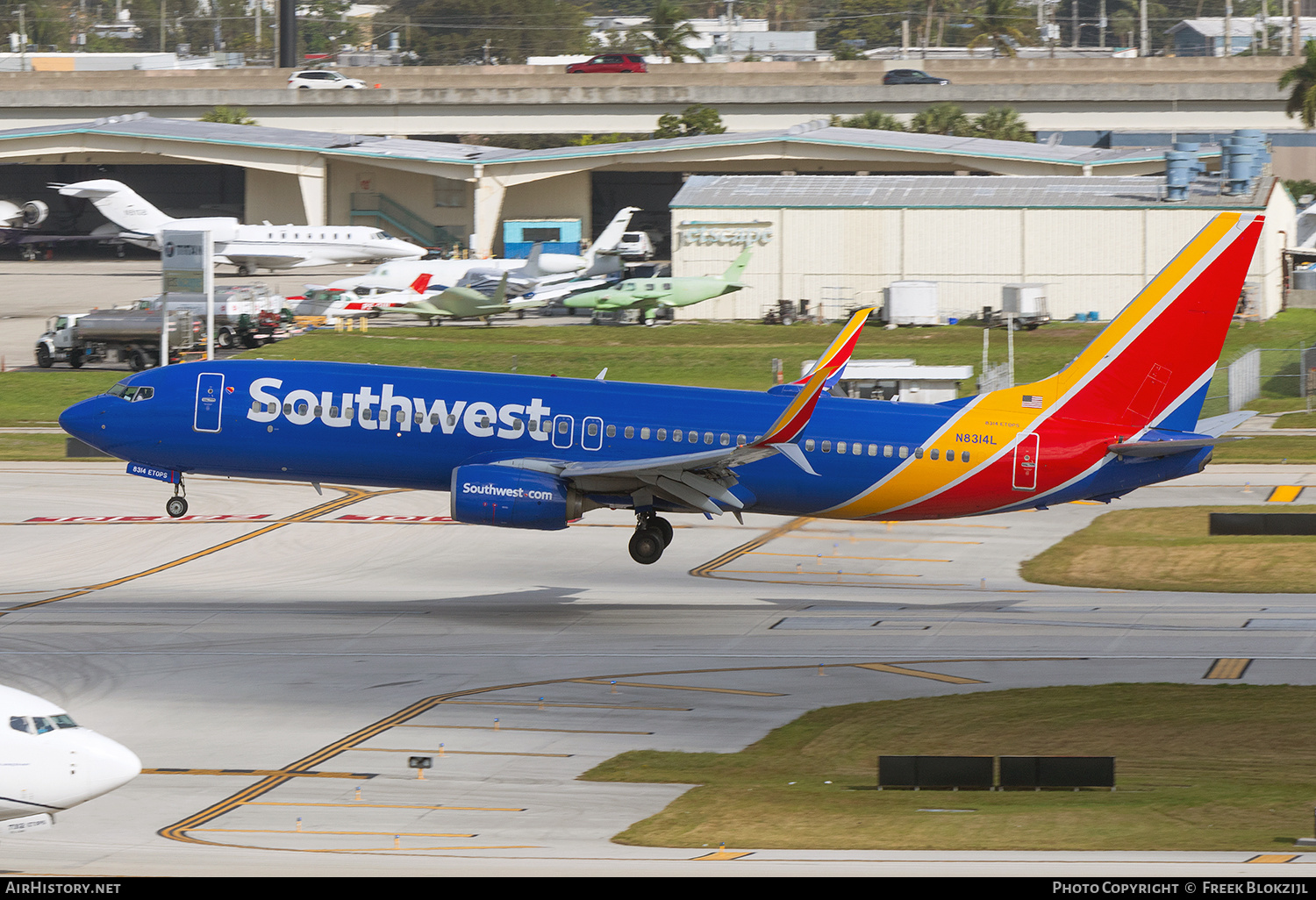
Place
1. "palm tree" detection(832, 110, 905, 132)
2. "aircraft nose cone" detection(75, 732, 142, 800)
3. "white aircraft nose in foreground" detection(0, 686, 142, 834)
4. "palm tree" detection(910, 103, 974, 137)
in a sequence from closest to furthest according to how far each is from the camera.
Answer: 1. "white aircraft nose in foreground" detection(0, 686, 142, 834)
2. "aircraft nose cone" detection(75, 732, 142, 800)
3. "palm tree" detection(910, 103, 974, 137)
4. "palm tree" detection(832, 110, 905, 132)

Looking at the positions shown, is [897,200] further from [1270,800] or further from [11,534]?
[1270,800]

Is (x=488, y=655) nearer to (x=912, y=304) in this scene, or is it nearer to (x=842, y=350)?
(x=842, y=350)

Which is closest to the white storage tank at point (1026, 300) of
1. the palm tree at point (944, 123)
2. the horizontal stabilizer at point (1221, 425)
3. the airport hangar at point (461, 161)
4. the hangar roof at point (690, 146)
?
the airport hangar at point (461, 161)

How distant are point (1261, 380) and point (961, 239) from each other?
81.6 feet

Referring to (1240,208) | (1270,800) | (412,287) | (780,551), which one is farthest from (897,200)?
(1270,800)

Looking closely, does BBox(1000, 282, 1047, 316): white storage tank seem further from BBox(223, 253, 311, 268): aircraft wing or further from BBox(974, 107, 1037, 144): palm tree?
BBox(223, 253, 311, 268): aircraft wing

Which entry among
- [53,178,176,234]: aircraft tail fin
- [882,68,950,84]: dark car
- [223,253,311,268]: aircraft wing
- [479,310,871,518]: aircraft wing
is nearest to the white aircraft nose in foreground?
[479,310,871,518]: aircraft wing

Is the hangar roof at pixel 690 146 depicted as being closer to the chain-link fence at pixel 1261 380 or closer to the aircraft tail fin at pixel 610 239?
the aircraft tail fin at pixel 610 239

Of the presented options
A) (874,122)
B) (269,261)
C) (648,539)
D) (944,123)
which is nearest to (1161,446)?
(648,539)

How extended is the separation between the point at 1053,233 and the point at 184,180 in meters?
96.3

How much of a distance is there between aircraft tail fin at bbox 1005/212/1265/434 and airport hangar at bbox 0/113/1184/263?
9410 centimetres

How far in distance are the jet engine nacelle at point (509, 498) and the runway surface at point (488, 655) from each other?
3.31 meters

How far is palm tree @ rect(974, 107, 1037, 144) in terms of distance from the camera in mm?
156375

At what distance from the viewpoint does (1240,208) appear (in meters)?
98.2
